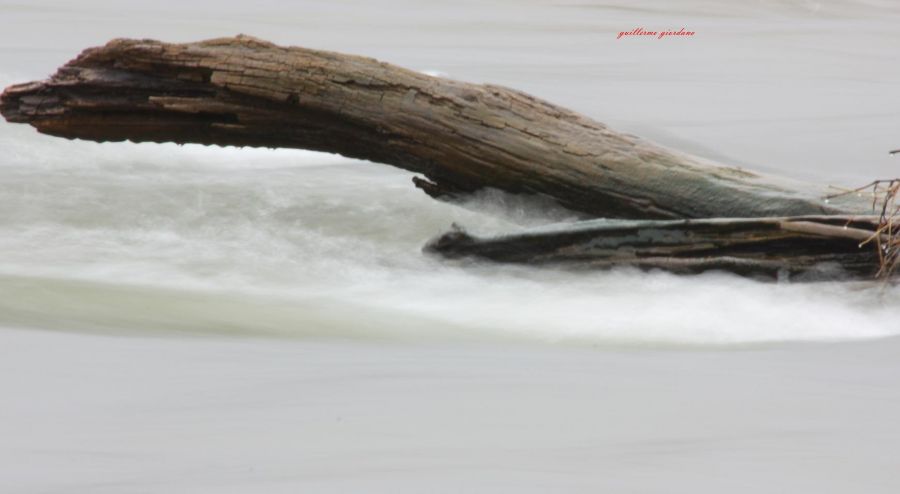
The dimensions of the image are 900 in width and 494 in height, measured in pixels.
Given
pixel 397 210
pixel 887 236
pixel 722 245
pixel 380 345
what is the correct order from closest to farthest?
pixel 380 345 < pixel 887 236 < pixel 722 245 < pixel 397 210

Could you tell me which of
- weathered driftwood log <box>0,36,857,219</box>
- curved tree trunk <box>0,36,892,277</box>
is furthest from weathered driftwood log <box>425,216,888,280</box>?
weathered driftwood log <box>0,36,857,219</box>

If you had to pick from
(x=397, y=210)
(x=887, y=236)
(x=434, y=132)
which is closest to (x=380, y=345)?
(x=434, y=132)

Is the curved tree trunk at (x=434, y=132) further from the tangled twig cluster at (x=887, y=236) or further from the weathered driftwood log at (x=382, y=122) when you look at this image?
the tangled twig cluster at (x=887, y=236)

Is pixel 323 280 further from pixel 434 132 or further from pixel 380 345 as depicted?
pixel 380 345

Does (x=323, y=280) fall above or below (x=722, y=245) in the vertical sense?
below

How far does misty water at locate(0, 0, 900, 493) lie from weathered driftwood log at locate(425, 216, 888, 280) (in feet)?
0.16

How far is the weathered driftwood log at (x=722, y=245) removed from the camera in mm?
4012

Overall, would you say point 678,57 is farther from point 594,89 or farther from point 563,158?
point 563,158

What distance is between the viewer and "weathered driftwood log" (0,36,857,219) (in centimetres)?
424

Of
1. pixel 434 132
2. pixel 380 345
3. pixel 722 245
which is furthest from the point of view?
pixel 434 132

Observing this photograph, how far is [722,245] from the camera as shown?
13.4 feet

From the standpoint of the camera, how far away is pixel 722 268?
4.08 m

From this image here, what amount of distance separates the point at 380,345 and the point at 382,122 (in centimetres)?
90

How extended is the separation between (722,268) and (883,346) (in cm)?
56
